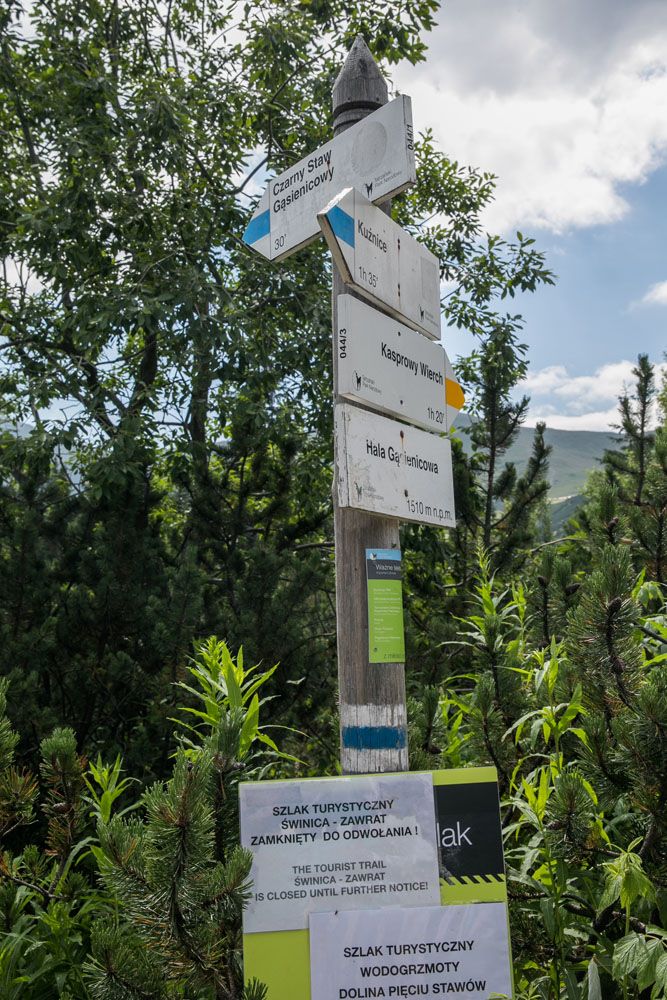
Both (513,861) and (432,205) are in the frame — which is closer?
(513,861)

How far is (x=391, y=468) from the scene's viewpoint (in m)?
2.40

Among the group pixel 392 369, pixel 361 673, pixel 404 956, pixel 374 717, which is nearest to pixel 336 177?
pixel 392 369

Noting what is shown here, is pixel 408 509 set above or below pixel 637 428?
below

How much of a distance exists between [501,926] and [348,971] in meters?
0.39

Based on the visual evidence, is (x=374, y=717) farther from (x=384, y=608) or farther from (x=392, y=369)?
(x=392, y=369)

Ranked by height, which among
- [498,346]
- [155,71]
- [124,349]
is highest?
[155,71]

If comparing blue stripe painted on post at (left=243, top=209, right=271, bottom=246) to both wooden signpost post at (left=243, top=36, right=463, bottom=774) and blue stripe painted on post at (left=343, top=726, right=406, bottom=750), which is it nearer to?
wooden signpost post at (left=243, top=36, right=463, bottom=774)

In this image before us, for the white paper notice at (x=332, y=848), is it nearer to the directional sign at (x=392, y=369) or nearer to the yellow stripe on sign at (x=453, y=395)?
the directional sign at (x=392, y=369)

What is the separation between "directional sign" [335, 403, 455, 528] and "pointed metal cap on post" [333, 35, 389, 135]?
1130 mm

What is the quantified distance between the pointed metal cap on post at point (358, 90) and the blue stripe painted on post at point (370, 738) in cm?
197

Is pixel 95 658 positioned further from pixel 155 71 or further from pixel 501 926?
pixel 155 71

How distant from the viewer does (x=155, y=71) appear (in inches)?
368

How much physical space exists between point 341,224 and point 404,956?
76.4 inches

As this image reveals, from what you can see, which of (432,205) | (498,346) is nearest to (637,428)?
(498,346)
